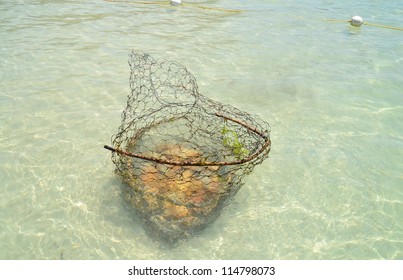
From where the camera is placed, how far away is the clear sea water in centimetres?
510

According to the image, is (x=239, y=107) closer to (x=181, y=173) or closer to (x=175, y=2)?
(x=181, y=173)

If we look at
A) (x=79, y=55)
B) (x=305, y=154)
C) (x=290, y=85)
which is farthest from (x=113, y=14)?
(x=305, y=154)

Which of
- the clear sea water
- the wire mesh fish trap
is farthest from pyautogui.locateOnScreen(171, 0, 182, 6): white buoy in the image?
the wire mesh fish trap

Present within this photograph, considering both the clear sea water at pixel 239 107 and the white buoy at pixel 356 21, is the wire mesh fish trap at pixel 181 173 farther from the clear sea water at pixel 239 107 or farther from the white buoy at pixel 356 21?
the white buoy at pixel 356 21

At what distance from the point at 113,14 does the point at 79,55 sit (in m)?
4.87

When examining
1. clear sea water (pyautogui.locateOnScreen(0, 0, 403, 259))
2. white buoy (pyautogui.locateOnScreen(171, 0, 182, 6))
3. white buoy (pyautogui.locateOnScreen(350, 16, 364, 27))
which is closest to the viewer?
clear sea water (pyautogui.locateOnScreen(0, 0, 403, 259))

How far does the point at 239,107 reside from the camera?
8.20 meters

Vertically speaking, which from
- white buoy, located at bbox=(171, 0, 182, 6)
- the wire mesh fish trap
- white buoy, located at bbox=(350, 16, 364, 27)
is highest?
white buoy, located at bbox=(171, 0, 182, 6)

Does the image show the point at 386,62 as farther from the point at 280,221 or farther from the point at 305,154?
the point at 280,221

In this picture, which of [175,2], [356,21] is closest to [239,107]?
[356,21]

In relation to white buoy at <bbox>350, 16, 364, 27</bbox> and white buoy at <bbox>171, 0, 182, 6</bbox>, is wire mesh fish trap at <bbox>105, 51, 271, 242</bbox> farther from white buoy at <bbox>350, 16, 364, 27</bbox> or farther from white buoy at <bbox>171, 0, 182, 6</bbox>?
white buoy at <bbox>171, 0, 182, 6</bbox>

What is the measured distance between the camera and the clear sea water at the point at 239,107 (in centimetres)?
510

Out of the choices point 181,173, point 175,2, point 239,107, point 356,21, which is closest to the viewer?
point 181,173
